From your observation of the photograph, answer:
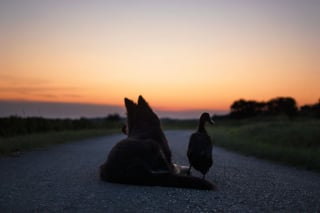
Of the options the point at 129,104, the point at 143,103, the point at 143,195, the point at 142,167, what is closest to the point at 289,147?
the point at 143,103

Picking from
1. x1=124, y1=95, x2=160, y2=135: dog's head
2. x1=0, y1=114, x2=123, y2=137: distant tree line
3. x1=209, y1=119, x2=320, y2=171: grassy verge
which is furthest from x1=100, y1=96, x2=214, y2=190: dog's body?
x1=0, y1=114, x2=123, y2=137: distant tree line

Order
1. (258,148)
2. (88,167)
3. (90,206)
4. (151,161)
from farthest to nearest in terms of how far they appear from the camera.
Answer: (258,148) → (88,167) → (151,161) → (90,206)

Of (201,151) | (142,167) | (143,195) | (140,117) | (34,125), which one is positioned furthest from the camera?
(34,125)

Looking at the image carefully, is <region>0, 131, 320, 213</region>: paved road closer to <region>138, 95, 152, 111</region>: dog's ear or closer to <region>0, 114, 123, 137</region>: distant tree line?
<region>138, 95, 152, 111</region>: dog's ear

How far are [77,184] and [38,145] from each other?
10.9 m

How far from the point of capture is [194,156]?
26.7 ft

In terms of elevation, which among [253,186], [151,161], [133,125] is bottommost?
[253,186]

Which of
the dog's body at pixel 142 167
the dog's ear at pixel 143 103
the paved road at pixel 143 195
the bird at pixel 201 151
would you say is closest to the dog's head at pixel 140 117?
the dog's ear at pixel 143 103

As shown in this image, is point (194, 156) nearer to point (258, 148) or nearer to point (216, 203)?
point (216, 203)

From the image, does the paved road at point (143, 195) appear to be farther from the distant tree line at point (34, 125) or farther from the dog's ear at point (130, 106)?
the distant tree line at point (34, 125)

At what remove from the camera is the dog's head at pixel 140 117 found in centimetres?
862

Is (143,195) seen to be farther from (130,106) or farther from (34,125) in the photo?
(34,125)

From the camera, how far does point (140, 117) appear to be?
879 cm

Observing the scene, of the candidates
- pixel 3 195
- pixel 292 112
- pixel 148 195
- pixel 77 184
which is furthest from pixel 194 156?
pixel 292 112
